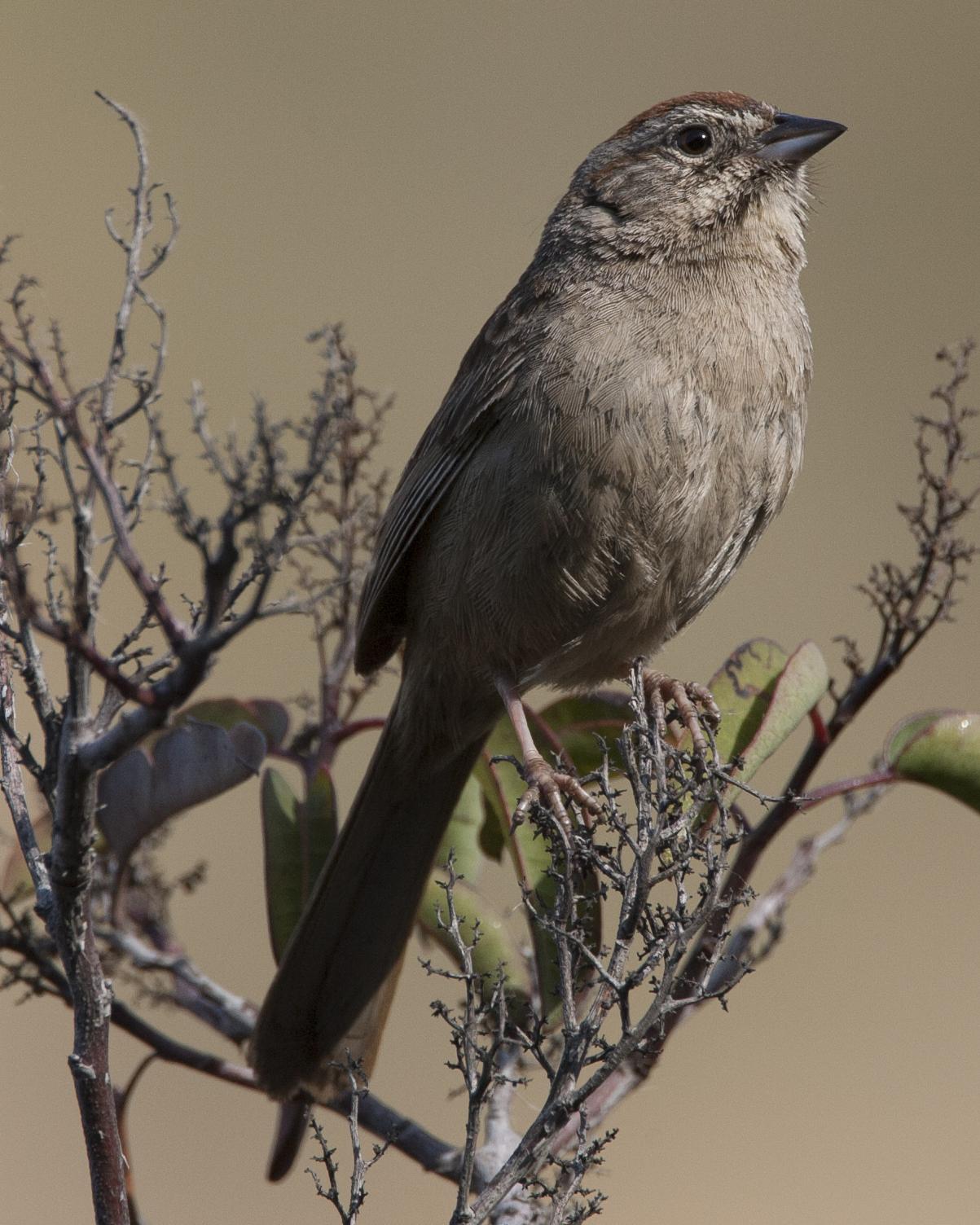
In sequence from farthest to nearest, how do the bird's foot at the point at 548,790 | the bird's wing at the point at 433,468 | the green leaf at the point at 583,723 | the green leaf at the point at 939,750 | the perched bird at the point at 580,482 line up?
the bird's wing at the point at 433,468 → the perched bird at the point at 580,482 → the green leaf at the point at 583,723 → the bird's foot at the point at 548,790 → the green leaf at the point at 939,750

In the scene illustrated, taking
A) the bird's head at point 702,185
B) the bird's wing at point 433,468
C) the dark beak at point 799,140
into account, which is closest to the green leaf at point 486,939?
the bird's wing at point 433,468

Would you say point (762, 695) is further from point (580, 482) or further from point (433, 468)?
point (433, 468)

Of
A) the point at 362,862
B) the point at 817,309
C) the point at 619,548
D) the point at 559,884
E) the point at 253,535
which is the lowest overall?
the point at 559,884

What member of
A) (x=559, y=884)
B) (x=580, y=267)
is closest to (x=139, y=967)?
(x=559, y=884)

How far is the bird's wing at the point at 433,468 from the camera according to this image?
3.33 meters

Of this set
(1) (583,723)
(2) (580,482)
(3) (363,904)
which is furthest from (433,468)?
(3) (363,904)

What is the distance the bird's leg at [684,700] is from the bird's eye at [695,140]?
138 cm

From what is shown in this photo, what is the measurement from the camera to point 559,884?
2.09 metres

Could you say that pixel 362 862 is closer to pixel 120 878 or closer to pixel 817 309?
pixel 120 878

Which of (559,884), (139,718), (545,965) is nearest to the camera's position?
(139,718)

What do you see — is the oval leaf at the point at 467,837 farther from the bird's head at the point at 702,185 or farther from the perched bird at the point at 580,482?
the bird's head at the point at 702,185

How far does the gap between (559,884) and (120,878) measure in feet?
2.97

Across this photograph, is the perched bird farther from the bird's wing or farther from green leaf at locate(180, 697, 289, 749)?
green leaf at locate(180, 697, 289, 749)

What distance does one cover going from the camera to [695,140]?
3.60 m
